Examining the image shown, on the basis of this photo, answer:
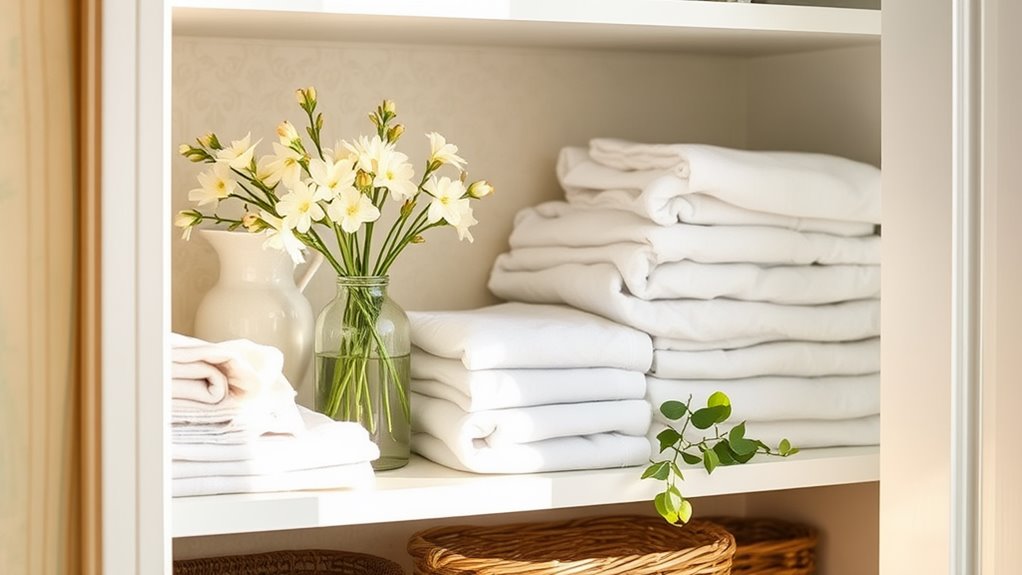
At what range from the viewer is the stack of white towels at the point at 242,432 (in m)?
0.99

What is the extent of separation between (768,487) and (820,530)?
13.1 inches

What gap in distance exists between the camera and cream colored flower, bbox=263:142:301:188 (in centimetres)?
111

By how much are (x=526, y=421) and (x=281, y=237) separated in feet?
0.91

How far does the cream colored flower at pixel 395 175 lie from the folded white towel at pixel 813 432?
1.12 ft

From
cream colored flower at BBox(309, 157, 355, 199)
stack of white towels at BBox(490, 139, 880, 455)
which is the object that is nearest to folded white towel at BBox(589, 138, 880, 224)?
stack of white towels at BBox(490, 139, 880, 455)

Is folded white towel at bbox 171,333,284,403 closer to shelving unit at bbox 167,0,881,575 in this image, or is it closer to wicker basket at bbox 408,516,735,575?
shelving unit at bbox 167,0,881,575

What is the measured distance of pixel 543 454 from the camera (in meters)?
1.12

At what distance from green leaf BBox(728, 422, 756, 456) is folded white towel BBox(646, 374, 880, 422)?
0.21 feet

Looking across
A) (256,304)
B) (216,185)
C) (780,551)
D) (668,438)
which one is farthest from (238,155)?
(780,551)
